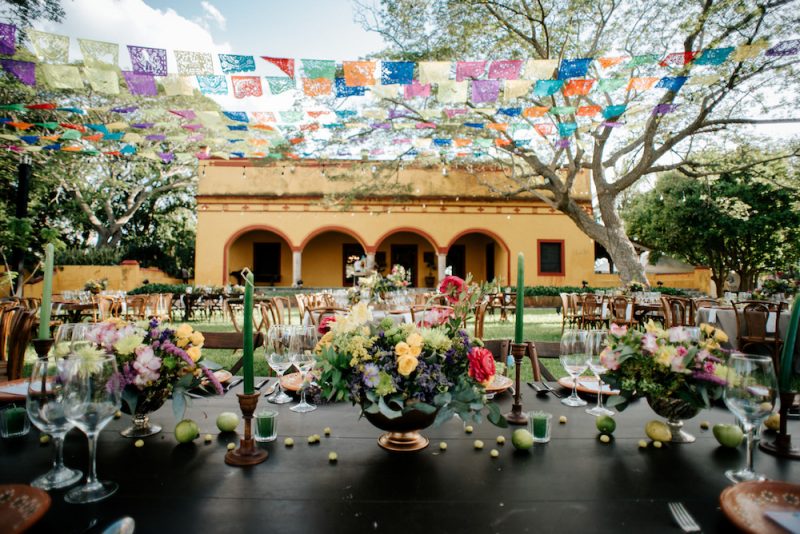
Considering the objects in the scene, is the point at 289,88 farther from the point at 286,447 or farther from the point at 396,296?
the point at 286,447

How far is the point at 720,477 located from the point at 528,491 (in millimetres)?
523

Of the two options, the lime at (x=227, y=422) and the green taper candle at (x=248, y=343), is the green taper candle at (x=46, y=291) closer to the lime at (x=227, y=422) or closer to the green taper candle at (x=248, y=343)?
the lime at (x=227, y=422)

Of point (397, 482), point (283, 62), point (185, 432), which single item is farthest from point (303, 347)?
point (283, 62)

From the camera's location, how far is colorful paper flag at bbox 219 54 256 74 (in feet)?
17.1

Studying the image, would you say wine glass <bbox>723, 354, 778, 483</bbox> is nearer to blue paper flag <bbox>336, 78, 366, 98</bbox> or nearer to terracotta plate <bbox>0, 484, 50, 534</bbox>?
terracotta plate <bbox>0, 484, 50, 534</bbox>

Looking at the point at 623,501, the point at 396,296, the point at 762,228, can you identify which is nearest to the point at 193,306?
the point at 396,296

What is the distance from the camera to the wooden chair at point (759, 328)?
5648 mm

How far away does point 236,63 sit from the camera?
5.29 metres

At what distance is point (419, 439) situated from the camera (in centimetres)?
134

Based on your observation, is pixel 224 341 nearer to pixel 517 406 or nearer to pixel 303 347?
pixel 303 347

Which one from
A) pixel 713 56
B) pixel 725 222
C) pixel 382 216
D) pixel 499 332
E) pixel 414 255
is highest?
pixel 713 56

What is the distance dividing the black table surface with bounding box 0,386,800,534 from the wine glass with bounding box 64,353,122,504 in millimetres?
51

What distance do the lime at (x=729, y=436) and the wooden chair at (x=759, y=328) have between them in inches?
216

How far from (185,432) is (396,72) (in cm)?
528
